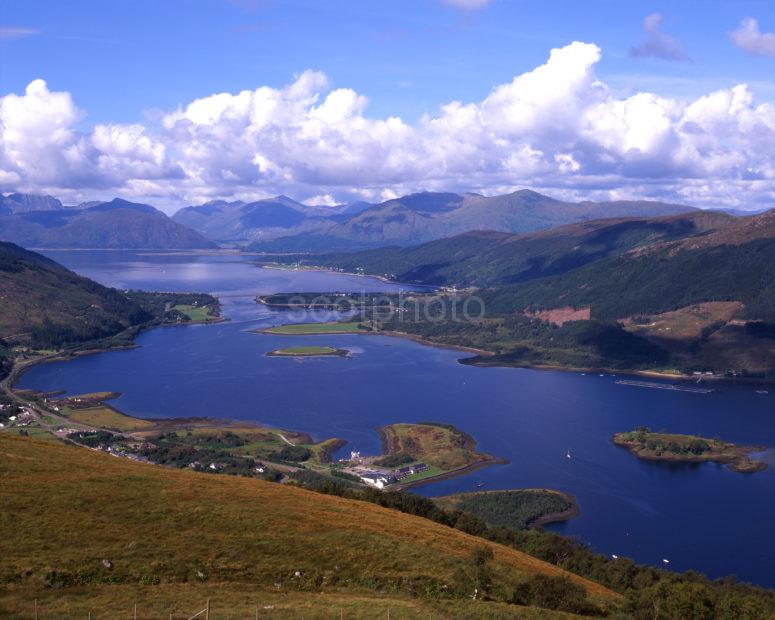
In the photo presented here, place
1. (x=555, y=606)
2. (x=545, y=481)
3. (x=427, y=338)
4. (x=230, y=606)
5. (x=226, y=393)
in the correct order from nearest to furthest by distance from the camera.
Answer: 1. (x=230, y=606)
2. (x=555, y=606)
3. (x=545, y=481)
4. (x=226, y=393)
5. (x=427, y=338)

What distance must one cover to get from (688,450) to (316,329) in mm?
90046

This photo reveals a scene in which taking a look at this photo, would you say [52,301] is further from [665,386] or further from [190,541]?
[190,541]

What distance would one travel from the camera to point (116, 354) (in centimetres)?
13100

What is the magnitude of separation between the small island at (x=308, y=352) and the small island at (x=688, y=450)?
56363 millimetres

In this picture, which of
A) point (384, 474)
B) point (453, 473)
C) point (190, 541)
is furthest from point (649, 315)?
point (190, 541)

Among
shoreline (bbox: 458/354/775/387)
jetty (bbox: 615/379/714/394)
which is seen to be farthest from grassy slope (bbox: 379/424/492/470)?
shoreline (bbox: 458/354/775/387)

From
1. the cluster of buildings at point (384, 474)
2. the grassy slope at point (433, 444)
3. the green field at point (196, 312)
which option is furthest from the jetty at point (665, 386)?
the green field at point (196, 312)

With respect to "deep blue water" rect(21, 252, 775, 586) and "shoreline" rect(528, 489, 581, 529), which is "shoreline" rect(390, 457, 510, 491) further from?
"shoreline" rect(528, 489, 581, 529)

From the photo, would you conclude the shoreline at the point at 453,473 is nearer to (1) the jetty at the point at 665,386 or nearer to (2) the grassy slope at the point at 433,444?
(2) the grassy slope at the point at 433,444

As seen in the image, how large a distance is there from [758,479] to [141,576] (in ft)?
205

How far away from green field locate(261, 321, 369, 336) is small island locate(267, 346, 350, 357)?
18997mm

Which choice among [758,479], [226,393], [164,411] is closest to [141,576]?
[758,479]

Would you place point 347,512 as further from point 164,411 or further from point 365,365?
point 365,365

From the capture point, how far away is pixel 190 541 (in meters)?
22.9
